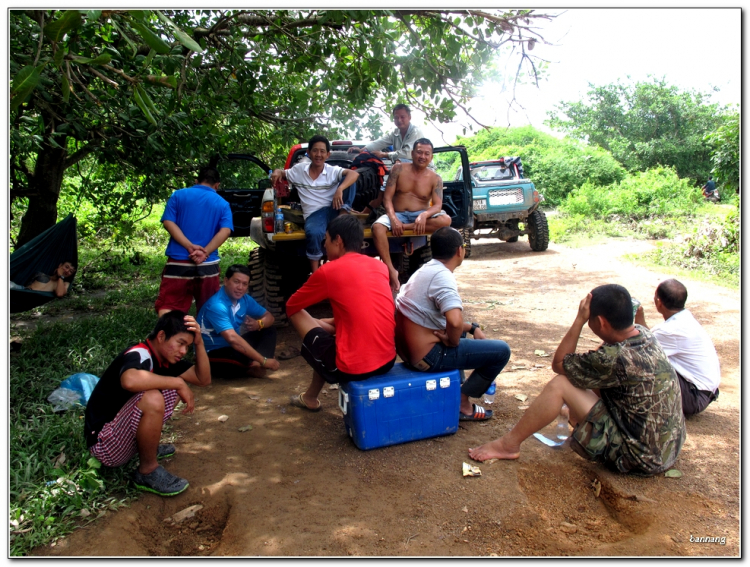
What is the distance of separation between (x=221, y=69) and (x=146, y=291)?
3.07 meters

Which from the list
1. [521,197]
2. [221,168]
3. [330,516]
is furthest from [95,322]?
[521,197]

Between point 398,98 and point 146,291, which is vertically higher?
point 398,98

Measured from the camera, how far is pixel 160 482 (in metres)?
2.88

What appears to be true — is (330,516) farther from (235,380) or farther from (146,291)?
(146,291)

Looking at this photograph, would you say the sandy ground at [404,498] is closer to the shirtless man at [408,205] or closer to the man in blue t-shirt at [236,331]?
the man in blue t-shirt at [236,331]

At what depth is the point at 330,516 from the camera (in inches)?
105

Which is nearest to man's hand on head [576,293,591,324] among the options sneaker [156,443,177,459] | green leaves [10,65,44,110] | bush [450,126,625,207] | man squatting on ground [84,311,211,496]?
man squatting on ground [84,311,211,496]

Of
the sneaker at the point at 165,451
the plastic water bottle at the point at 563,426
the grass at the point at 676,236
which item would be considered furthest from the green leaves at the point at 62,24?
the grass at the point at 676,236

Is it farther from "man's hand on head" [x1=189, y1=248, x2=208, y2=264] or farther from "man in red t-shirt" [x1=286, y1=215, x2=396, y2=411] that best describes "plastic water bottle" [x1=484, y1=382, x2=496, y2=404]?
"man's hand on head" [x1=189, y1=248, x2=208, y2=264]

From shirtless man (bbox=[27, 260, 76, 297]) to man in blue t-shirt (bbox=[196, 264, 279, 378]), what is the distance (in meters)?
1.96

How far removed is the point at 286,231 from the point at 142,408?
291cm

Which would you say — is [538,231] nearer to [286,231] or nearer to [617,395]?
[286,231]

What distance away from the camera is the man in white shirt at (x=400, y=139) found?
20.7ft

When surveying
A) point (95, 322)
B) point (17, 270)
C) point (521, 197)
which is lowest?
point (95, 322)
